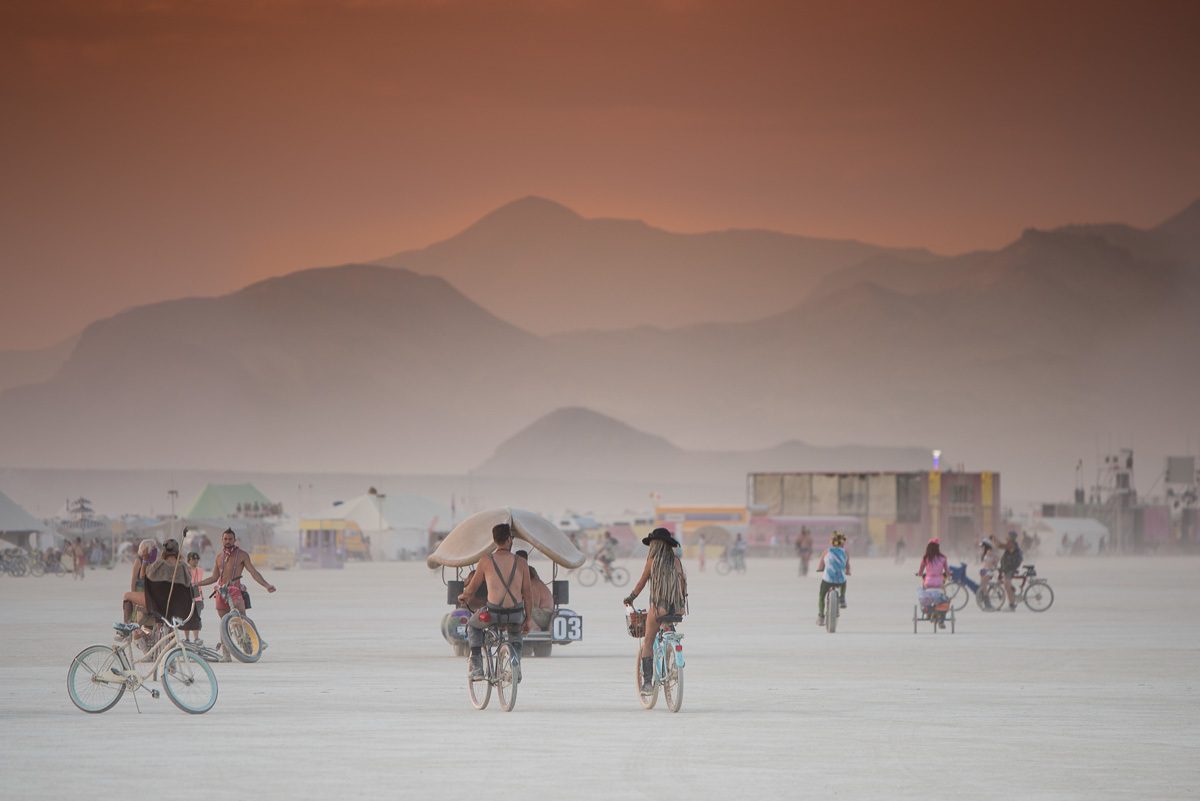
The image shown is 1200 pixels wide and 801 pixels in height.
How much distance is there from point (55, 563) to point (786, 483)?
85.6 m

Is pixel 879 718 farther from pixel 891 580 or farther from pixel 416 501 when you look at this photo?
pixel 416 501

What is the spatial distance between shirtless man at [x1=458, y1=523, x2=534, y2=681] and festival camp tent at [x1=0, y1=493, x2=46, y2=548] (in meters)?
78.5

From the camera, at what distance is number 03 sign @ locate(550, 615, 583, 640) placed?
2817 cm

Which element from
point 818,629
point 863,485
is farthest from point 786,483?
point 818,629

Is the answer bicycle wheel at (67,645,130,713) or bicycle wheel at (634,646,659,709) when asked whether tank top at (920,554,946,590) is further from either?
bicycle wheel at (67,645,130,713)

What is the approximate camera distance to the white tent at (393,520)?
5012 inches

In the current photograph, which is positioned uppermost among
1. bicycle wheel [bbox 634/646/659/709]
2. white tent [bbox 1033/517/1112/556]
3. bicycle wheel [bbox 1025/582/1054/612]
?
white tent [bbox 1033/517/1112/556]

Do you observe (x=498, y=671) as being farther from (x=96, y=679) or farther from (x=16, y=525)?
(x=16, y=525)

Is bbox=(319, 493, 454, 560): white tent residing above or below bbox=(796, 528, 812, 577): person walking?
above

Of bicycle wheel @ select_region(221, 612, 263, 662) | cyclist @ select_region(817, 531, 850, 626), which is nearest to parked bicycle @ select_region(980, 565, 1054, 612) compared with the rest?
cyclist @ select_region(817, 531, 850, 626)

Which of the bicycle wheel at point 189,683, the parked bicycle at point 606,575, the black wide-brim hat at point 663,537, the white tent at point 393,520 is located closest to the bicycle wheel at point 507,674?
the black wide-brim hat at point 663,537

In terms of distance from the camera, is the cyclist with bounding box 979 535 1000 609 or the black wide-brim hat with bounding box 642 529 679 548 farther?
the cyclist with bounding box 979 535 1000 609

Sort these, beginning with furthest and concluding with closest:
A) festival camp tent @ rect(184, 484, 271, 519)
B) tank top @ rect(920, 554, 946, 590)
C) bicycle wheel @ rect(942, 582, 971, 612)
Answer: festival camp tent @ rect(184, 484, 271, 519)
bicycle wheel @ rect(942, 582, 971, 612)
tank top @ rect(920, 554, 946, 590)

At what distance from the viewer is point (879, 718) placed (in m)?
18.8
